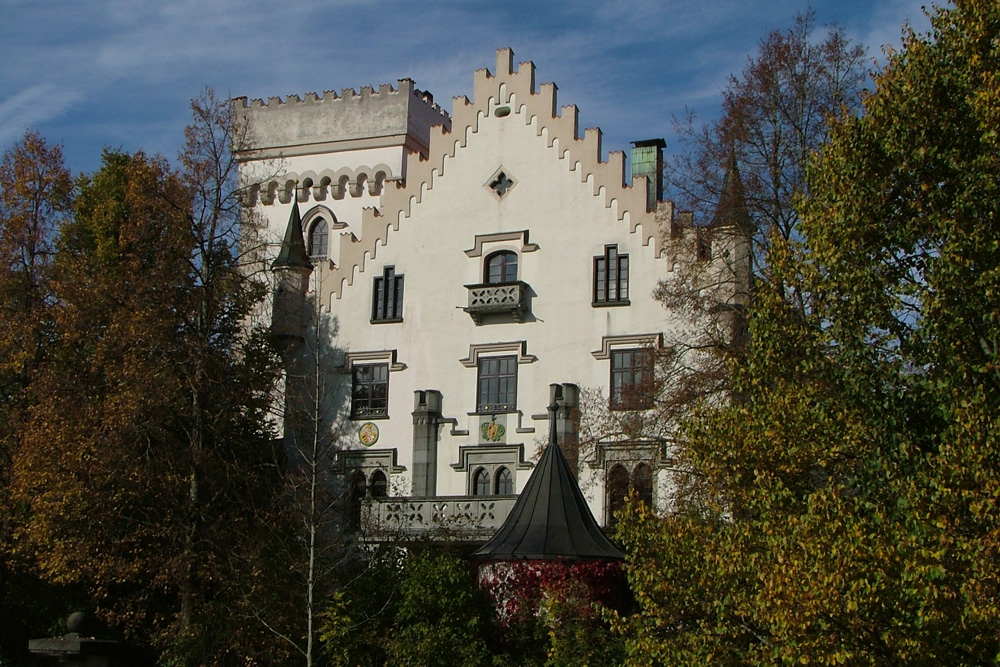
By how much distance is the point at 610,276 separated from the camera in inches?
1331

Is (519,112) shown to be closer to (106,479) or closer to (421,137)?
(421,137)

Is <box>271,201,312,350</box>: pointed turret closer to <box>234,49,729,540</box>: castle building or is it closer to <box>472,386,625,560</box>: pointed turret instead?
<box>234,49,729,540</box>: castle building

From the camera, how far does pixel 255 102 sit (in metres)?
45.5

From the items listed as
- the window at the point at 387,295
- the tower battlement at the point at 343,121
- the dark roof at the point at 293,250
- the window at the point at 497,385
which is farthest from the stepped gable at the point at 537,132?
the tower battlement at the point at 343,121

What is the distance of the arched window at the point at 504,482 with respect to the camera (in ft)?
110

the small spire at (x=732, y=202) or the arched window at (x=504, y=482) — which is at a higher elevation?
the small spire at (x=732, y=202)

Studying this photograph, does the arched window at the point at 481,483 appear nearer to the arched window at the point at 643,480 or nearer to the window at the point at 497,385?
the window at the point at 497,385

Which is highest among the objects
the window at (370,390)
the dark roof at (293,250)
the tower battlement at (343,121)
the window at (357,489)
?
the tower battlement at (343,121)

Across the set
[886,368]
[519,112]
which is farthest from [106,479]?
[886,368]

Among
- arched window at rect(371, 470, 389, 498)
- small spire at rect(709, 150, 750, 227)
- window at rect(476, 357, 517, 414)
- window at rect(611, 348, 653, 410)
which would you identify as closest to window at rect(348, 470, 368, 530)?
arched window at rect(371, 470, 389, 498)

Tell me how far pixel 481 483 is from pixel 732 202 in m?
10.8

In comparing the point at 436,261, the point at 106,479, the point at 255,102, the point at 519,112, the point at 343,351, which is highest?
the point at 255,102

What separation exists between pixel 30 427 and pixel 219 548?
17.1ft

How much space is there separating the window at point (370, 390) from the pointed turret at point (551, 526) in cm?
1134
